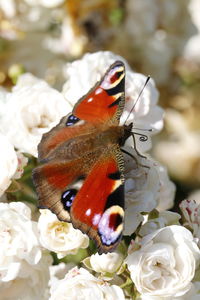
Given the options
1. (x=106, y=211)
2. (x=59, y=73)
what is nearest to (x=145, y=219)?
(x=106, y=211)

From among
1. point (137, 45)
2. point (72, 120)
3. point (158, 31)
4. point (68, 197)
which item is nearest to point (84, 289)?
point (68, 197)

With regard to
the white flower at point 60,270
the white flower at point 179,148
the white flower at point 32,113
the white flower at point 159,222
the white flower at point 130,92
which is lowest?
the white flower at point 60,270

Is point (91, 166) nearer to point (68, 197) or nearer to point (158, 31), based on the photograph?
point (68, 197)

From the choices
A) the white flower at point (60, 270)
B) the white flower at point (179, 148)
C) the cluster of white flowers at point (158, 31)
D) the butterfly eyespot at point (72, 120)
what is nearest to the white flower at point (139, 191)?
the butterfly eyespot at point (72, 120)

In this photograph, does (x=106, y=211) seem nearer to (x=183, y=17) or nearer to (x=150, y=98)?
(x=150, y=98)

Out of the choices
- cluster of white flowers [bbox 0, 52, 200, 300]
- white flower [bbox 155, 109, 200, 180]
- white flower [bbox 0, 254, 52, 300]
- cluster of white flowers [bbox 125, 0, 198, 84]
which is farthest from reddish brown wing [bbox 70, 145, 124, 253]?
white flower [bbox 155, 109, 200, 180]

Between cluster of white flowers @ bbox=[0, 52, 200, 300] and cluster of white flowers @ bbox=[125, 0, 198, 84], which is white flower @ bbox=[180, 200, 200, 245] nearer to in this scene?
cluster of white flowers @ bbox=[0, 52, 200, 300]

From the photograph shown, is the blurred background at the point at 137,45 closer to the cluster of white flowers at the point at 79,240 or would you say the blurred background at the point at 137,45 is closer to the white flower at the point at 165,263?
the cluster of white flowers at the point at 79,240

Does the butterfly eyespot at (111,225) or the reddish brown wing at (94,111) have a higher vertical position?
the reddish brown wing at (94,111)
